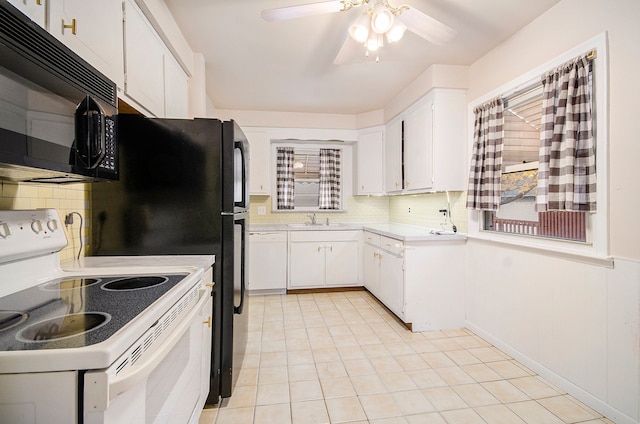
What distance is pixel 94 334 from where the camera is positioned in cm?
70

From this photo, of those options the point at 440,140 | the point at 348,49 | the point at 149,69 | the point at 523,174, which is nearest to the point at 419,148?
the point at 440,140

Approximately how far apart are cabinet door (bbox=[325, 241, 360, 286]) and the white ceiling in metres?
1.86

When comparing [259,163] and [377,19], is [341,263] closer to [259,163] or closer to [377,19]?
[259,163]

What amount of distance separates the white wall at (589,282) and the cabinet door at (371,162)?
179 centimetres

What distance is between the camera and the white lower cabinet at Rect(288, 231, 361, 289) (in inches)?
154

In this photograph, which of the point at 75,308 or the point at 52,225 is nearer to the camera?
the point at 75,308

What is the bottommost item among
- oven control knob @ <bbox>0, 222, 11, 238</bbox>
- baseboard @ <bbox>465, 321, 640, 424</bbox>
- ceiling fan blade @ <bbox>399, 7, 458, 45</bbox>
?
baseboard @ <bbox>465, 321, 640, 424</bbox>

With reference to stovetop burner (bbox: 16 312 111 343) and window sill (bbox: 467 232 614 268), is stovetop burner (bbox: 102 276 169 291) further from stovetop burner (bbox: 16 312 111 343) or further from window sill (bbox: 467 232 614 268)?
window sill (bbox: 467 232 614 268)

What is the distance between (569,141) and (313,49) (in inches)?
76.3

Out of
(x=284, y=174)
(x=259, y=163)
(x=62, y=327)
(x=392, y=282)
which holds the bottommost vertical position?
(x=392, y=282)

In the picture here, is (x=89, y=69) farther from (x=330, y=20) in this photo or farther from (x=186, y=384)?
(x=330, y=20)

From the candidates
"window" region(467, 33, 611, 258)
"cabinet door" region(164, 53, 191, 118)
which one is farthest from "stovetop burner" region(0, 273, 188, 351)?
"window" region(467, 33, 611, 258)

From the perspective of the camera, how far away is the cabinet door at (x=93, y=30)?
1.04 m

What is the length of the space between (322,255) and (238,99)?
2.23m
